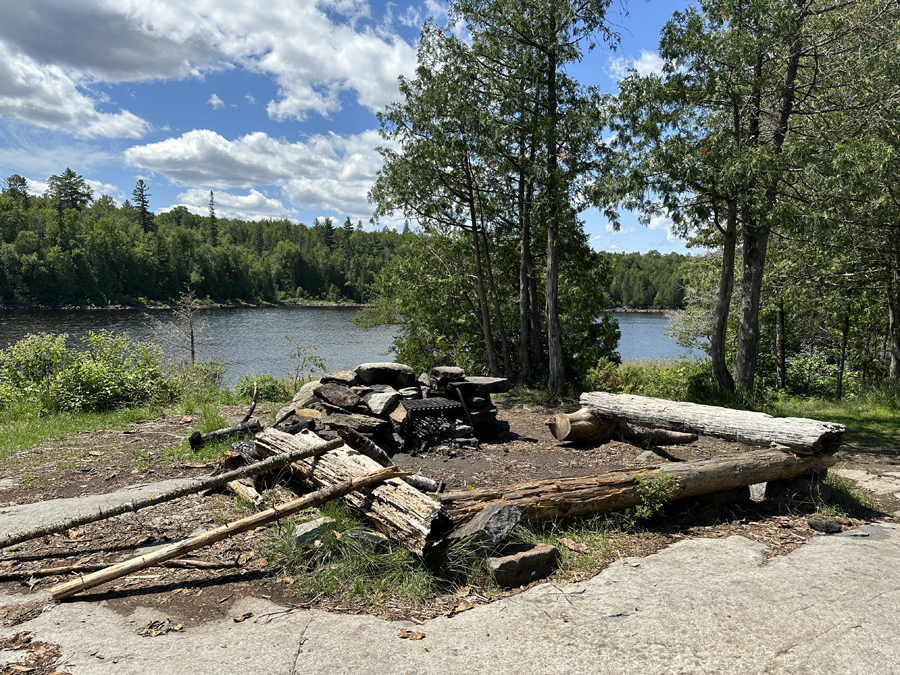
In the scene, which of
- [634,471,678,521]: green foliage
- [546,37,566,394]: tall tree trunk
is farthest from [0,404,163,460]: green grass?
[546,37,566,394]: tall tree trunk

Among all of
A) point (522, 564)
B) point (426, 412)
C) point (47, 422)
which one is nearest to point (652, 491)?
point (522, 564)

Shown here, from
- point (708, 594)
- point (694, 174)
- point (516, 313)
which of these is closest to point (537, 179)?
point (694, 174)

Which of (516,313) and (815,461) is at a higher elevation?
(516,313)

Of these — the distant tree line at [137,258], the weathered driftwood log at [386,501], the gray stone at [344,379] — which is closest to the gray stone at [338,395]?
the gray stone at [344,379]

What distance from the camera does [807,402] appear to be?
1248 cm

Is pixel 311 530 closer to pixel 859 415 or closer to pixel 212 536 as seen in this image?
pixel 212 536

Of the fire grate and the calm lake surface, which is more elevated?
the fire grate

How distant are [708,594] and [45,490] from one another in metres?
6.77

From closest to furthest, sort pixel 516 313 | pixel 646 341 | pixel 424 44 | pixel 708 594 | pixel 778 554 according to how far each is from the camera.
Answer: pixel 708 594 → pixel 778 554 → pixel 424 44 → pixel 516 313 → pixel 646 341

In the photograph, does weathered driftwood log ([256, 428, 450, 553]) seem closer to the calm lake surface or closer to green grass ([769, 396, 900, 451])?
green grass ([769, 396, 900, 451])

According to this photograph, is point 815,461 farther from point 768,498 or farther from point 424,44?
point 424,44

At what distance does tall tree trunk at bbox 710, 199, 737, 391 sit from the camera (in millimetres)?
10883

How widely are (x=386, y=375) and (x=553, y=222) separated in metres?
6.07

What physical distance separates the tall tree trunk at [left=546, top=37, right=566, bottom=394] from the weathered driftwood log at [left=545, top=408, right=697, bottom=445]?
4730 mm
